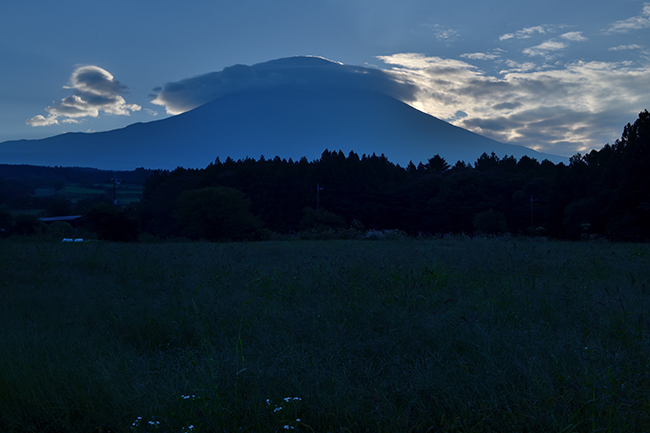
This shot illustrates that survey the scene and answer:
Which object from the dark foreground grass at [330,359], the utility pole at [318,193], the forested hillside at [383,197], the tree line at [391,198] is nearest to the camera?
the dark foreground grass at [330,359]

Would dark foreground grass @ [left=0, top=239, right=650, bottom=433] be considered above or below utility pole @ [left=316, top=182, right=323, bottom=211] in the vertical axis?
→ below

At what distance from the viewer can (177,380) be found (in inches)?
110

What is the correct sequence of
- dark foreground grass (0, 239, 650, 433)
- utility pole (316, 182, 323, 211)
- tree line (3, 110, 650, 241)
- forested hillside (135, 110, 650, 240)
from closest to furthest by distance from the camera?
dark foreground grass (0, 239, 650, 433) → tree line (3, 110, 650, 241) → forested hillside (135, 110, 650, 240) → utility pole (316, 182, 323, 211)

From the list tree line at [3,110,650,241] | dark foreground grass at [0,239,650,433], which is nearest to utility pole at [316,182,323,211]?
tree line at [3,110,650,241]

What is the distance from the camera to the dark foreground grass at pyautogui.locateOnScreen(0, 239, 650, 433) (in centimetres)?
245

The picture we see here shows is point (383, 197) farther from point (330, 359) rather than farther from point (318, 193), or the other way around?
point (330, 359)

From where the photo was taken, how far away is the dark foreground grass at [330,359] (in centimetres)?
245

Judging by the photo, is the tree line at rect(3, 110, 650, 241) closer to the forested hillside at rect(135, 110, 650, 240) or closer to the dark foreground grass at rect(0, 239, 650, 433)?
the forested hillside at rect(135, 110, 650, 240)

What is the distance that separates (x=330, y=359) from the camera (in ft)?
10.4

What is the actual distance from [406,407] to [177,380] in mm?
1590

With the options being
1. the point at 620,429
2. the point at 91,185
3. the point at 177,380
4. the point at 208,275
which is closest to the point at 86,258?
the point at 208,275

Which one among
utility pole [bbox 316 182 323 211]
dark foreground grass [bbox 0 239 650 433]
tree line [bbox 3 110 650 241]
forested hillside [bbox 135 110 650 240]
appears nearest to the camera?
dark foreground grass [bbox 0 239 650 433]

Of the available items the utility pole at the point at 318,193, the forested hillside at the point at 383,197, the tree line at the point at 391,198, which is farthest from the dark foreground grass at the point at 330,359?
the utility pole at the point at 318,193

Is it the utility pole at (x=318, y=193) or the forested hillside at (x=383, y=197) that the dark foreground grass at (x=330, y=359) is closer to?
the forested hillside at (x=383, y=197)
